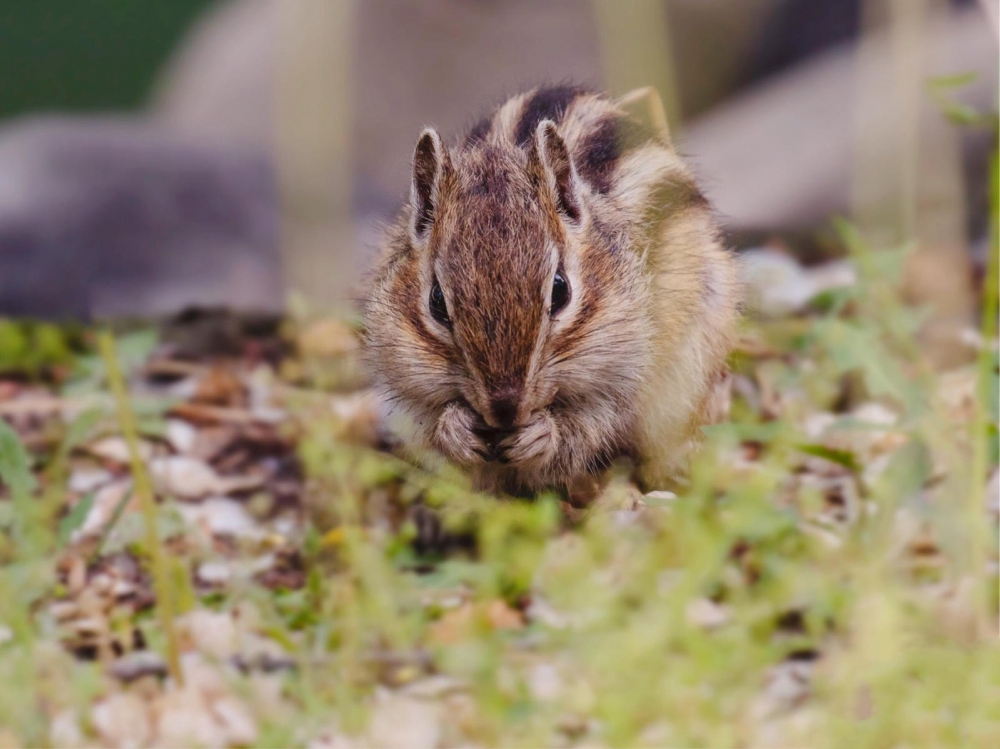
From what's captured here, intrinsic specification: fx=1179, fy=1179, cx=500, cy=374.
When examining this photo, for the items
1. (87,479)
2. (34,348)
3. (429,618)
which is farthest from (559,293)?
(34,348)

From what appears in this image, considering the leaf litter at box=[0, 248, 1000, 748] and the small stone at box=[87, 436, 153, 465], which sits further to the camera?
the small stone at box=[87, 436, 153, 465]

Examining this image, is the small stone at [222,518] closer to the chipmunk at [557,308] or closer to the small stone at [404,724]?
the small stone at [404,724]

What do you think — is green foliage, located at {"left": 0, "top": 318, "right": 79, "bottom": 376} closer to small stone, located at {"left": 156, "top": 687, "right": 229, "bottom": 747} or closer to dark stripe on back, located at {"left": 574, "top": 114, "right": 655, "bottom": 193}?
small stone, located at {"left": 156, "top": 687, "right": 229, "bottom": 747}

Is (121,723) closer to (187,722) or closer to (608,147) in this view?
(187,722)

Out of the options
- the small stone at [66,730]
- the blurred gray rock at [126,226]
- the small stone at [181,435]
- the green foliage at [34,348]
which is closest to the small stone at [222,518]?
the small stone at [181,435]

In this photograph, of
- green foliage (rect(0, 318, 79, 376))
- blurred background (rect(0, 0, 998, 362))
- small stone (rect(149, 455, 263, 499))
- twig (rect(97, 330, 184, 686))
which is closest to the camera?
blurred background (rect(0, 0, 998, 362))

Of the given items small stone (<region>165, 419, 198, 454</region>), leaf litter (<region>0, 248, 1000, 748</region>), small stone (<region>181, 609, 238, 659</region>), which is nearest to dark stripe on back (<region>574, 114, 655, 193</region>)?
leaf litter (<region>0, 248, 1000, 748</region>)
